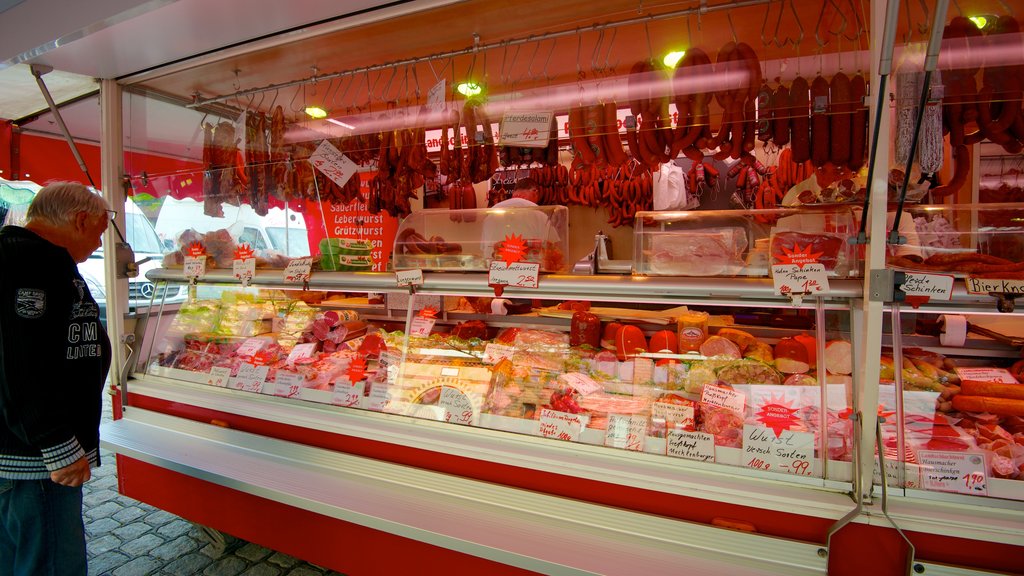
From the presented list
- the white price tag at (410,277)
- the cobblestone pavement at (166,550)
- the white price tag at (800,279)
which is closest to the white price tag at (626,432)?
the white price tag at (800,279)

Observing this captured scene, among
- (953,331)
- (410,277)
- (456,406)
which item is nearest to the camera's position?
(953,331)

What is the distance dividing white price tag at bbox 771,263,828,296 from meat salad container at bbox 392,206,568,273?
1.12 meters

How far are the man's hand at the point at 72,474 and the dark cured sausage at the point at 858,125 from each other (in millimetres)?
3717

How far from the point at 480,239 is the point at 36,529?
2547mm

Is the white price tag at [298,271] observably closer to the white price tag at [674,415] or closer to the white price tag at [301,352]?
the white price tag at [301,352]

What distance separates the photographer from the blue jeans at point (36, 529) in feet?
7.52

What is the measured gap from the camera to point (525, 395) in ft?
8.21

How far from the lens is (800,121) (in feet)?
7.55

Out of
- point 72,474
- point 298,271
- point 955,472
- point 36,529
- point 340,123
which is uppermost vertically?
point 340,123

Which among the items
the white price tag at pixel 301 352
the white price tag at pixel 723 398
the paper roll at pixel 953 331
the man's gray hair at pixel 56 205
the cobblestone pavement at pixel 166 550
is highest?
the man's gray hair at pixel 56 205

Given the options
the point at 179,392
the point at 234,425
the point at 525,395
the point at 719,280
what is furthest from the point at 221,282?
the point at 719,280

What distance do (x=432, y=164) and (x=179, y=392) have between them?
223cm

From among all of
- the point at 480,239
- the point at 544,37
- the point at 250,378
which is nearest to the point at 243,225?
the point at 250,378

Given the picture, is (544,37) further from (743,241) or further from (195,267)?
(195,267)
